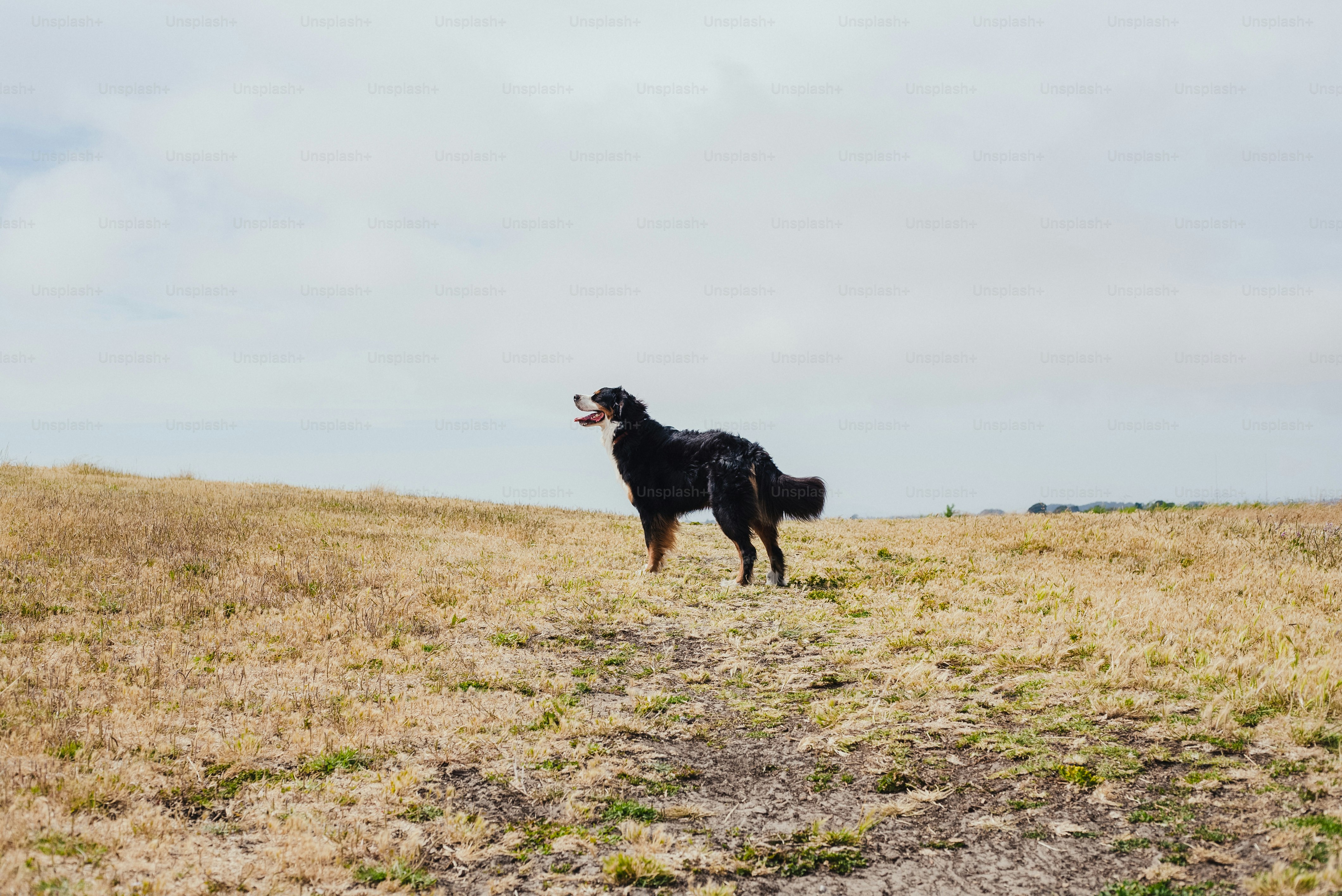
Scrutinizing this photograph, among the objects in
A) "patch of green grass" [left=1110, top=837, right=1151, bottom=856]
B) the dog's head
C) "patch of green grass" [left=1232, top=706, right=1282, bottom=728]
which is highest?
the dog's head

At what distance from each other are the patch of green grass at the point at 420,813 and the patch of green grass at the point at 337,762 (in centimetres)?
75

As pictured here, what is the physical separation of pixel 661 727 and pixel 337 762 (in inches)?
89.7

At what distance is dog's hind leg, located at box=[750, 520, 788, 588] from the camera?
10.4 meters

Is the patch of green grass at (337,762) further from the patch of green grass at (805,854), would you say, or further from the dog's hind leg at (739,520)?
the dog's hind leg at (739,520)

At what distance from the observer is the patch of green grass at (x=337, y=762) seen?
516 centimetres

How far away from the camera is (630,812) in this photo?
15.0 feet

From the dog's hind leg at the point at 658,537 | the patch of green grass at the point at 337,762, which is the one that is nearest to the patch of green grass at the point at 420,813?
the patch of green grass at the point at 337,762

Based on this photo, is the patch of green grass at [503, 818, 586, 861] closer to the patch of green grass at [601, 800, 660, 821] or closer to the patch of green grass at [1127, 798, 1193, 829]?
the patch of green grass at [601, 800, 660, 821]

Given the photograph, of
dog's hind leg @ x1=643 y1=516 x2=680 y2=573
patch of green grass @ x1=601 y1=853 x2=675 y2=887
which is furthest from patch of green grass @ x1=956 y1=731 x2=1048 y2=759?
dog's hind leg @ x1=643 y1=516 x2=680 y2=573

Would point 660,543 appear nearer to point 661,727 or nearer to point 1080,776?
point 661,727

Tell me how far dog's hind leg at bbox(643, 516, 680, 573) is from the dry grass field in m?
0.77

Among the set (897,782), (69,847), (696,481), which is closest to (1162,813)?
(897,782)

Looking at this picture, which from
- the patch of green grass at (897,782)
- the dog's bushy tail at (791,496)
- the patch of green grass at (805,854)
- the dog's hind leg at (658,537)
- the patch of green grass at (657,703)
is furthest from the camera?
the dog's hind leg at (658,537)

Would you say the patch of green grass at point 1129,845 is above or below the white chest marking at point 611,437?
below
